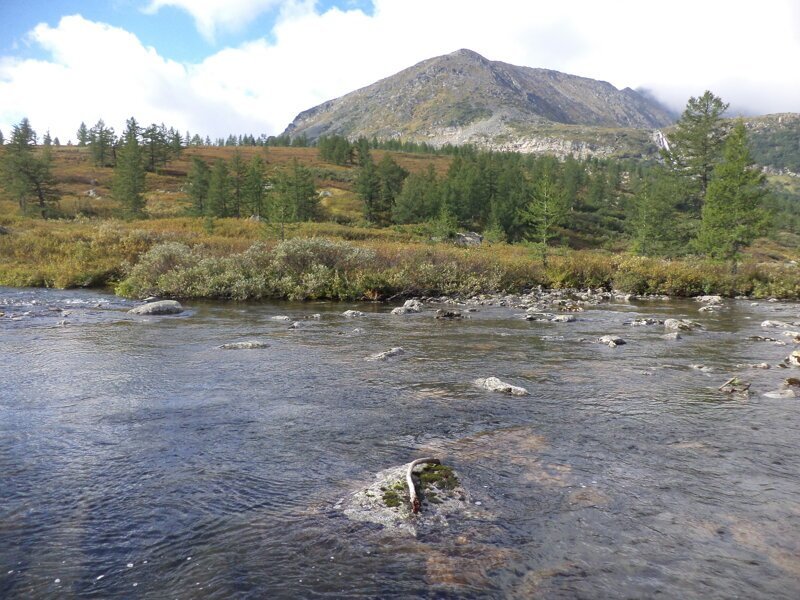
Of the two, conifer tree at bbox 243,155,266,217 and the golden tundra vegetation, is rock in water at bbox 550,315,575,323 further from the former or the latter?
conifer tree at bbox 243,155,266,217

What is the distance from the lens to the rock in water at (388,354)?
43.0ft

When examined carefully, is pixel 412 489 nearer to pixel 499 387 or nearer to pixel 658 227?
pixel 499 387

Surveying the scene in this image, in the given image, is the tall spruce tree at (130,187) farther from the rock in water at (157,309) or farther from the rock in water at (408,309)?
the rock in water at (408,309)

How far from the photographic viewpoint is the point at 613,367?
483 inches

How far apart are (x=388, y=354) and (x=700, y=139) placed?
200 ft

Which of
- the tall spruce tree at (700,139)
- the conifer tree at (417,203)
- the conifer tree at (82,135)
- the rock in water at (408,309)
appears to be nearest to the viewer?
the rock in water at (408,309)

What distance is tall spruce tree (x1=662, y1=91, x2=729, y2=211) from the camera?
2303 inches

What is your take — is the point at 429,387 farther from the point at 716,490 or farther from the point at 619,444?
the point at 716,490

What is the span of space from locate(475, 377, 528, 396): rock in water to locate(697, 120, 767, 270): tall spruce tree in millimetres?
34088

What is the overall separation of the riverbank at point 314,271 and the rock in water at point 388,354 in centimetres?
1320

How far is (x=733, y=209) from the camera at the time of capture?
37656 millimetres

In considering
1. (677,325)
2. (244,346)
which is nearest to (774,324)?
(677,325)

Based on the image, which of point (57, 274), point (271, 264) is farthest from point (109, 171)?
point (271, 264)

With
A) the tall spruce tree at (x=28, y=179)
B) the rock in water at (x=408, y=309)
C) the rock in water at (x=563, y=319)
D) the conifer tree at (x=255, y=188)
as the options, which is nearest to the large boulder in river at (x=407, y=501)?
the rock in water at (x=563, y=319)
